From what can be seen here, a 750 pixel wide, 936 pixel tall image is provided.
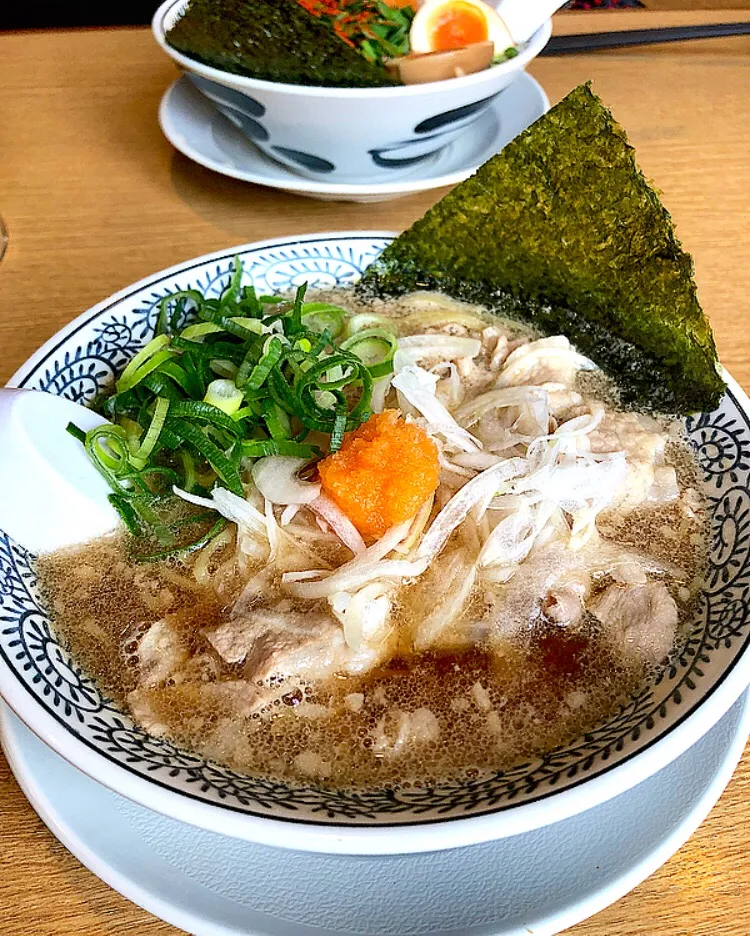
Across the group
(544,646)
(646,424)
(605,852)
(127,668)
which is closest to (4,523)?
(127,668)

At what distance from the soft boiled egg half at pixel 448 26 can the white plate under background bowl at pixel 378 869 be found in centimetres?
152

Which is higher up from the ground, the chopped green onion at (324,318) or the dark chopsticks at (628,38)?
the dark chopsticks at (628,38)

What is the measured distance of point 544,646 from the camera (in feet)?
3.04

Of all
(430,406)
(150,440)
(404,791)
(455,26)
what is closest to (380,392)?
(430,406)

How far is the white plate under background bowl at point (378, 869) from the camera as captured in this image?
2.47 feet

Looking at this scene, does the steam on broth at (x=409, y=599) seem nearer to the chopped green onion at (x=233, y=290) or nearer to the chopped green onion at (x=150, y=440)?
the chopped green onion at (x=150, y=440)

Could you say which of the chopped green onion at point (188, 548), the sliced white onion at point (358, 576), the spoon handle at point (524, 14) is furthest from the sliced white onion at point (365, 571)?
the spoon handle at point (524, 14)

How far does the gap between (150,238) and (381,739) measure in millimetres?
1219

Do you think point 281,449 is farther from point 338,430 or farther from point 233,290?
point 233,290

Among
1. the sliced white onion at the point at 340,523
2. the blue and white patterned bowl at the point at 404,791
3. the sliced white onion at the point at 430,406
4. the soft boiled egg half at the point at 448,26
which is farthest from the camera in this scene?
the soft boiled egg half at the point at 448,26

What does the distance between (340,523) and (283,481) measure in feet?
0.33

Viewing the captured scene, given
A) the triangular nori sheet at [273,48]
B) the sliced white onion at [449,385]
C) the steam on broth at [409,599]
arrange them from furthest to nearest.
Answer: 1. the triangular nori sheet at [273,48]
2. the sliced white onion at [449,385]
3. the steam on broth at [409,599]

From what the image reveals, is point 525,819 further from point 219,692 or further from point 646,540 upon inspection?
point 646,540

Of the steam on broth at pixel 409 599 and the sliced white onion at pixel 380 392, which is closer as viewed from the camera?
the steam on broth at pixel 409 599
